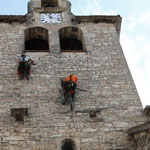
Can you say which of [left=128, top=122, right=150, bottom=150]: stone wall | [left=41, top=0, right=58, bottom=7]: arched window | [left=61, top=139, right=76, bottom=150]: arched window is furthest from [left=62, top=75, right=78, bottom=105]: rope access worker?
[left=41, top=0, right=58, bottom=7]: arched window

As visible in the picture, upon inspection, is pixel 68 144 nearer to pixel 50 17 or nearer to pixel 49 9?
pixel 50 17

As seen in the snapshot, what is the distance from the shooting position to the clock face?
1326 centimetres

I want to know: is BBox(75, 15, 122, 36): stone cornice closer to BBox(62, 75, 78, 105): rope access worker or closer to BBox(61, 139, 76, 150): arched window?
BBox(62, 75, 78, 105): rope access worker

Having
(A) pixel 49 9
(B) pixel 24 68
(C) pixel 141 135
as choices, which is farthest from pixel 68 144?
(A) pixel 49 9

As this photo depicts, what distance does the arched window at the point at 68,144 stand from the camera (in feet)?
26.0

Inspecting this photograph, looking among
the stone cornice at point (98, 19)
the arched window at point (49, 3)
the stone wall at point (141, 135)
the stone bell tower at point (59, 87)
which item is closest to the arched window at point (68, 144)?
the stone bell tower at point (59, 87)

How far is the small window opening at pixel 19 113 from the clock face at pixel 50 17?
563 cm

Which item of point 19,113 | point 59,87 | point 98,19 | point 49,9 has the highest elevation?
point 49,9

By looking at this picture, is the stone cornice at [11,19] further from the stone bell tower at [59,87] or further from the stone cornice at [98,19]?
the stone cornice at [98,19]

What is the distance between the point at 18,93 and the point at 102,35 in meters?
4.45

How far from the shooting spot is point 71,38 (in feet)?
43.5

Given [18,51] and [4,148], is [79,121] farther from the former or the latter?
[18,51]

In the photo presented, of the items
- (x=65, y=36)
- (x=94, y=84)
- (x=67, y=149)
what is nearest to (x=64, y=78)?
(x=94, y=84)

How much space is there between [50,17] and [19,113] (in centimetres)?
608
